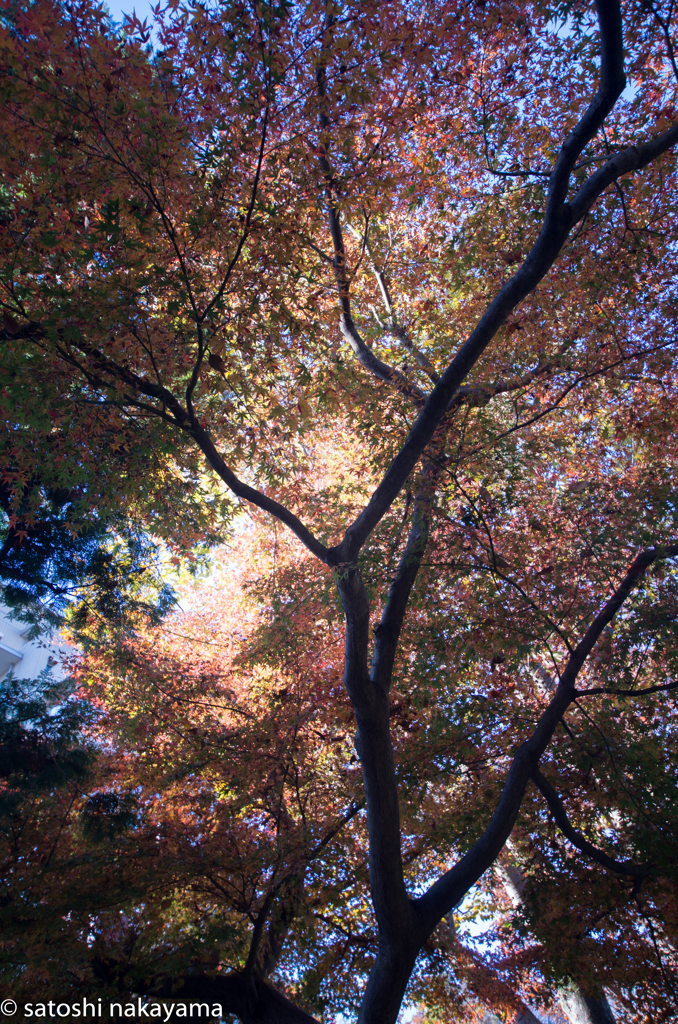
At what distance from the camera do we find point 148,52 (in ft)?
14.0

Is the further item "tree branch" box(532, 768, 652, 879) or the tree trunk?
the tree trunk

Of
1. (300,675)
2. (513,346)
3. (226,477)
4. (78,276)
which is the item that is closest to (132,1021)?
(300,675)

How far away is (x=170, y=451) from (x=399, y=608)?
106 inches

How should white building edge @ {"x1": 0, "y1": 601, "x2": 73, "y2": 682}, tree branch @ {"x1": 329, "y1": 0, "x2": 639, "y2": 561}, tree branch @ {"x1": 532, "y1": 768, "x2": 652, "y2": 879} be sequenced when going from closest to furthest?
1. tree branch @ {"x1": 329, "y1": 0, "x2": 639, "y2": 561}
2. tree branch @ {"x1": 532, "y1": 768, "x2": 652, "y2": 879}
3. white building edge @ {"x1": 0, "y1": 601, "x2": 73, "y2": 682}

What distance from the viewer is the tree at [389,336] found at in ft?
13.1

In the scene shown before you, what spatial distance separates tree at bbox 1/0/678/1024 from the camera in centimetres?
398

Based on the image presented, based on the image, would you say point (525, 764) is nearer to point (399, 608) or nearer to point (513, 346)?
point (399, 608)

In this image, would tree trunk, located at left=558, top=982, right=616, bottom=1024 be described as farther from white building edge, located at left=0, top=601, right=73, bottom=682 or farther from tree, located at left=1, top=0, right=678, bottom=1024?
white building edge, located at left=0, top=601, right=73, bottom=682

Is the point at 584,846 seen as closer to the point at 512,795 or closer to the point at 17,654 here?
the point at 512,795

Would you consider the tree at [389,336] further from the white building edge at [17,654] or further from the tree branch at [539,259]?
the white building edge at [17,654]

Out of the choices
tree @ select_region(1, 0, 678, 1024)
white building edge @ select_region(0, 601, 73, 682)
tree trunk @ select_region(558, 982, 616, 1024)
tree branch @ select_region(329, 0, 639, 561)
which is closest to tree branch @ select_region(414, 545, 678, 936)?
tree @ select_region(1, 0, 678, 1024)

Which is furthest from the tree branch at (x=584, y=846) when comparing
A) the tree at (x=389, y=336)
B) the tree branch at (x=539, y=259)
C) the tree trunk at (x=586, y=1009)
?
the tree trunk at (x=586, y=1009)

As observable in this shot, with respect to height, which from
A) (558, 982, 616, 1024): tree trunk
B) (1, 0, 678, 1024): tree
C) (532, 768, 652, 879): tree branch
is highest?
(1, 0, 678, 1024): tree

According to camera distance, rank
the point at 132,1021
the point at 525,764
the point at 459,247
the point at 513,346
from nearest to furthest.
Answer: the point at 525,764, the point at 132,1021, the point at 513,346, the point at 459,247
